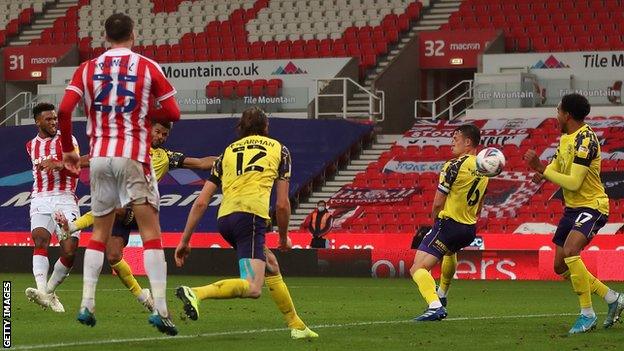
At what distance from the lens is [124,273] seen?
13.8m

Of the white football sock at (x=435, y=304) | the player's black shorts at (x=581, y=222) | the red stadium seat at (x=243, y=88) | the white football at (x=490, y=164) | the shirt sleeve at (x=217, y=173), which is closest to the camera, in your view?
the shirt sleeve at (x=217, y=173)

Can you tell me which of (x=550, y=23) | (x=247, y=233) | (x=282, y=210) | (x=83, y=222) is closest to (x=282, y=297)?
(x=247, y=233)

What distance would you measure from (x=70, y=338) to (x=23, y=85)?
31.7m

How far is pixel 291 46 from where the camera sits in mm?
38562

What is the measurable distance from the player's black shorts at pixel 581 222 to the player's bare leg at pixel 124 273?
391 centimetres

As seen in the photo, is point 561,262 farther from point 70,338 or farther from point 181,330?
point 70,338

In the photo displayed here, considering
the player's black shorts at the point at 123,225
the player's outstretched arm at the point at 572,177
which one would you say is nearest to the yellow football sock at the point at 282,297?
the player's outstretched arm at the point at 572,177

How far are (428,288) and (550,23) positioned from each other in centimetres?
2401

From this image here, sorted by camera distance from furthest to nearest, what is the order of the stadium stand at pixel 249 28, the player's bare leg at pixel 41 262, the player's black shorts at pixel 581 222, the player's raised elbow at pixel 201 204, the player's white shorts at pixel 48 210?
1. the stadium stand at pixel 249 28
2. the player's white shorts at pixel 48 210
3. the player's bare leg at pixel 41 262
4. the player's black shorts at pixel 581 222
5. the player's raised elbow at pixel 201 204

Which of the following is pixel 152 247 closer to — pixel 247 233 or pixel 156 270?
pixel 156 270

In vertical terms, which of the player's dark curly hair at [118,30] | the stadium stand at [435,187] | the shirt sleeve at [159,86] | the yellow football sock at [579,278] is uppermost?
the player's dark curly hair at [118,30]

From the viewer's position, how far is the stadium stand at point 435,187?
98.2ft

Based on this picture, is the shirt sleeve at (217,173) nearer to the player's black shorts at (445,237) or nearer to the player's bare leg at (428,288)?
the player's bare leg at (428,288)

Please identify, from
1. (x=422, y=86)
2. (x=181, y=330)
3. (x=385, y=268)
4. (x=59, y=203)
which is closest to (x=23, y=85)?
(x=422, y=86)
